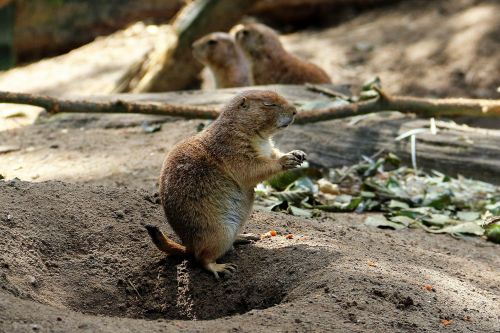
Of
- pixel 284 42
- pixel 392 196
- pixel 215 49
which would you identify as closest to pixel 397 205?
pixel 392 196

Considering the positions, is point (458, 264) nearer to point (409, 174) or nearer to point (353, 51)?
point (409, 174)

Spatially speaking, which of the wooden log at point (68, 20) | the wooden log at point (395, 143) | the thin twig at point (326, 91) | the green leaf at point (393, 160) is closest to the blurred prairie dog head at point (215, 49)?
the thin twig at point (326, 91)

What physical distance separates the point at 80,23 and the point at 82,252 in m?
11.2

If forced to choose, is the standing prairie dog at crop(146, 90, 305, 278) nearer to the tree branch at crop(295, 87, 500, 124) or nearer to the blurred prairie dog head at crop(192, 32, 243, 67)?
the tree branch at crop(295, 87, 500, 124)

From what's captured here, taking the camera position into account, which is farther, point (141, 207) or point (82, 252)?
point (141, 207)

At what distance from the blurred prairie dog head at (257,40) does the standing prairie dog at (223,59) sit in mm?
213

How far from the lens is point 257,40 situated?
34.0 feet

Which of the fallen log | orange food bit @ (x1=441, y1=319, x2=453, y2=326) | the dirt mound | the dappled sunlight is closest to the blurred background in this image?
the dappled sunlight

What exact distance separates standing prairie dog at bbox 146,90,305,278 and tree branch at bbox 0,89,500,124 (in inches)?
89.6

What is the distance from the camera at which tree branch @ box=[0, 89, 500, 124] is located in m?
7.11

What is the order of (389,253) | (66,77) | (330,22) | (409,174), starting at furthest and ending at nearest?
1. (330,22)
2. (66,77)
3. (409,174)
4. (389,253)

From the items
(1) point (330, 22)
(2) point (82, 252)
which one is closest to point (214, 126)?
(2) point (82, 252)

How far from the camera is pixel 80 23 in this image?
15172 mm

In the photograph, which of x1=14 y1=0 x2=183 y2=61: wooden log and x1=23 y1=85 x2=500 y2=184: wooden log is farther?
x1=14 y1=0 x2=183 y2=61: wooden log
